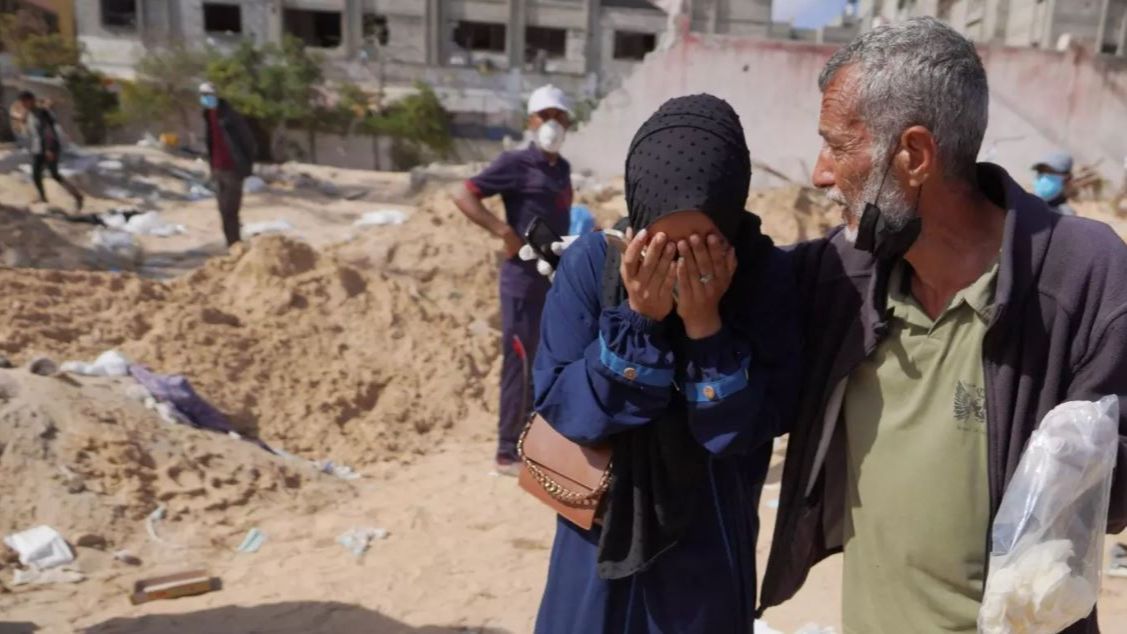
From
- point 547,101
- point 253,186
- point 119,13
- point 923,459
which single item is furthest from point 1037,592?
point 119,13

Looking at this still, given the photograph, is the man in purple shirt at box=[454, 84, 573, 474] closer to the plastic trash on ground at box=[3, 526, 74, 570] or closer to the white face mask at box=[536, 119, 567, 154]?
the white face mask at box=[536, 119, 567, 154]

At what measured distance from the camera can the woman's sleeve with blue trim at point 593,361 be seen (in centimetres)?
149

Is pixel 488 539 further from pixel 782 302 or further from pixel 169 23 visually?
pixel 169 23

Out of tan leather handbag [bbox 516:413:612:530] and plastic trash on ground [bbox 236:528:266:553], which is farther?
plastic trash on ground [bbox 236:528:266:553]

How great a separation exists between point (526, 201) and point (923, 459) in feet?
10.8

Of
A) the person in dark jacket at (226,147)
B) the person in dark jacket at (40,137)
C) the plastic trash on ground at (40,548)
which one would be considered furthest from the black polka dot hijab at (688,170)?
the person in dark jacket at (40,137)

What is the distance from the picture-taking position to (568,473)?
163 cm

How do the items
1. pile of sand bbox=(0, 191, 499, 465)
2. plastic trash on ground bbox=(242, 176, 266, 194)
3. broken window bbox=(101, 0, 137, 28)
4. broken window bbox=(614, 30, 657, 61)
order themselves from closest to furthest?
1. pile of sand bbox=(0, 191, 499, 465)
2. plastic trash on ground bbox=(242, 176, 266, 194)
3. broken window bbox=(101, 0, 137, 28)
4. broken window bbox=(614, 30, 657, 61)

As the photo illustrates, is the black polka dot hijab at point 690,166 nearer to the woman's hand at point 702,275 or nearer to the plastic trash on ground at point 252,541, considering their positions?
the woman's hand at point 702,275

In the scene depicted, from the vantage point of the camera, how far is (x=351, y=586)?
393cm

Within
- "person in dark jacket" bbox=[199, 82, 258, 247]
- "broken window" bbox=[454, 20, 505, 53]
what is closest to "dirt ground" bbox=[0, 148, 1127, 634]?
"person in dark jacket" bbox=[199, 82, 258, 247]

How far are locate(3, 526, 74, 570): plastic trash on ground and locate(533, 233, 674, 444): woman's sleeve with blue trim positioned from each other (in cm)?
325

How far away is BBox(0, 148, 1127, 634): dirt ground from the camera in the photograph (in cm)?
378

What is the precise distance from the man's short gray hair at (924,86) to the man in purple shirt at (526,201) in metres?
3.16
